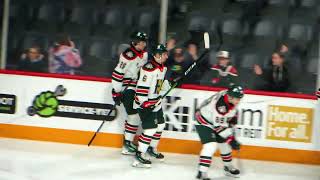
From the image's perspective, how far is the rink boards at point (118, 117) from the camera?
232 inches

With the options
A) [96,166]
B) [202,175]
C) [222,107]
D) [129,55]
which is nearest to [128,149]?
[96,166]

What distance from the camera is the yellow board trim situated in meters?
5.91

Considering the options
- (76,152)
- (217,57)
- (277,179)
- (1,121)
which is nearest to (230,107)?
(277,179)

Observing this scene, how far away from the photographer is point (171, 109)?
19.6ft

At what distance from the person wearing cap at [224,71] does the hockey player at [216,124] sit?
71 cm

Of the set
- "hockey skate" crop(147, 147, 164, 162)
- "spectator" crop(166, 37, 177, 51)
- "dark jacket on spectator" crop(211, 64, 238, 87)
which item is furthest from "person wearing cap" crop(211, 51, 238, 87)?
"hockey skate" crop(147, 147, 164, 162)

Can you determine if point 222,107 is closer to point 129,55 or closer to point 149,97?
point 149,97

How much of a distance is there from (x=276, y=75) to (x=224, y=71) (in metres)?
0.60

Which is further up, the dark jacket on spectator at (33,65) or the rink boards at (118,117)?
the dark jacket on spectator at (33,65)

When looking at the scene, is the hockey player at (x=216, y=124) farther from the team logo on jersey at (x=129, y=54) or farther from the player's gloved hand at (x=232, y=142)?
the team logo on jersey at (x=129, y=54)

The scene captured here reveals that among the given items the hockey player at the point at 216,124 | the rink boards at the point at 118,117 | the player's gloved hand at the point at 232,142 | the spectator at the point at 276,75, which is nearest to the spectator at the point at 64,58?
the rink boards at the point at 118,117

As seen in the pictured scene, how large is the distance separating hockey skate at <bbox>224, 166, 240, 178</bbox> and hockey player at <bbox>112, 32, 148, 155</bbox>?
0.94 m

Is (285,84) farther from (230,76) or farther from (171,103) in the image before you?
(171,103)

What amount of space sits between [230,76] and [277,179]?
→ 1.06m
